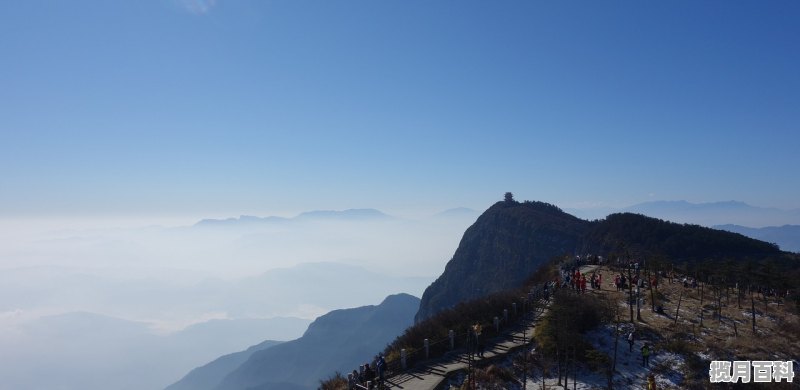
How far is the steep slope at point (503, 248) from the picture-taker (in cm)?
11688

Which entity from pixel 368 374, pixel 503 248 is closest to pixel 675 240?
pixel 503 248

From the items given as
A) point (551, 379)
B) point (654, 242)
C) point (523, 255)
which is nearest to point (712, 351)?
point (551, 379)

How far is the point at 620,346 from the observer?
25000 millimetres

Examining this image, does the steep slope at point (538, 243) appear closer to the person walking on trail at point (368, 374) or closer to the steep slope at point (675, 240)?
the steep slope at point (675, 240)

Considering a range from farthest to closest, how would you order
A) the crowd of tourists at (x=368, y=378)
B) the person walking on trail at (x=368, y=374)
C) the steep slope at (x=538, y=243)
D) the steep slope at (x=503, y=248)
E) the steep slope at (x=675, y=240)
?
the steep slope at (x=503, y=248) → the steep slope at (x=538, y=243) → the steep slope at (x=675, y=240) → the person walking on trail at (x=368, y=374) → the crowd of tourists at (x=368, y=378)

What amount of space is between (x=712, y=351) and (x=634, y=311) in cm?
693

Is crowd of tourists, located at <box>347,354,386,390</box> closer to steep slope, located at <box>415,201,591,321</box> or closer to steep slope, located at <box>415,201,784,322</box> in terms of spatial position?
steep slope, located at <box>415,201,784,322</box>

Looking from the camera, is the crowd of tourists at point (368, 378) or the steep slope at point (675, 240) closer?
the crowd of tourists at point (368, 378)

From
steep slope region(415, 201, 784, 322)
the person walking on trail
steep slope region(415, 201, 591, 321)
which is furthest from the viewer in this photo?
steep slope region(415, 201, 591, 321)

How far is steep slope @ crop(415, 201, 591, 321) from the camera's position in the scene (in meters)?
117

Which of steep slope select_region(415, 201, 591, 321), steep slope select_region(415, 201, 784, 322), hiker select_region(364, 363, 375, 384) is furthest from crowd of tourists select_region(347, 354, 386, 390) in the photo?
steep slope select_region(415, 201, 591, 321)

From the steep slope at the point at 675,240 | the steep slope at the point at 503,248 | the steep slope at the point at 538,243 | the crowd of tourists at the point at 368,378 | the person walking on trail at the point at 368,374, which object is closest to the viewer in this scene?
the crowd of tourists at the point at 368,378

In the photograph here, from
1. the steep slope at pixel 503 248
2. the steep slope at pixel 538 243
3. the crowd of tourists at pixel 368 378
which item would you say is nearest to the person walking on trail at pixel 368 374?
the crowd of tourists at pixel 368 378

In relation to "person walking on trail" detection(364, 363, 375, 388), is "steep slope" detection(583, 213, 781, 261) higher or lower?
higher
